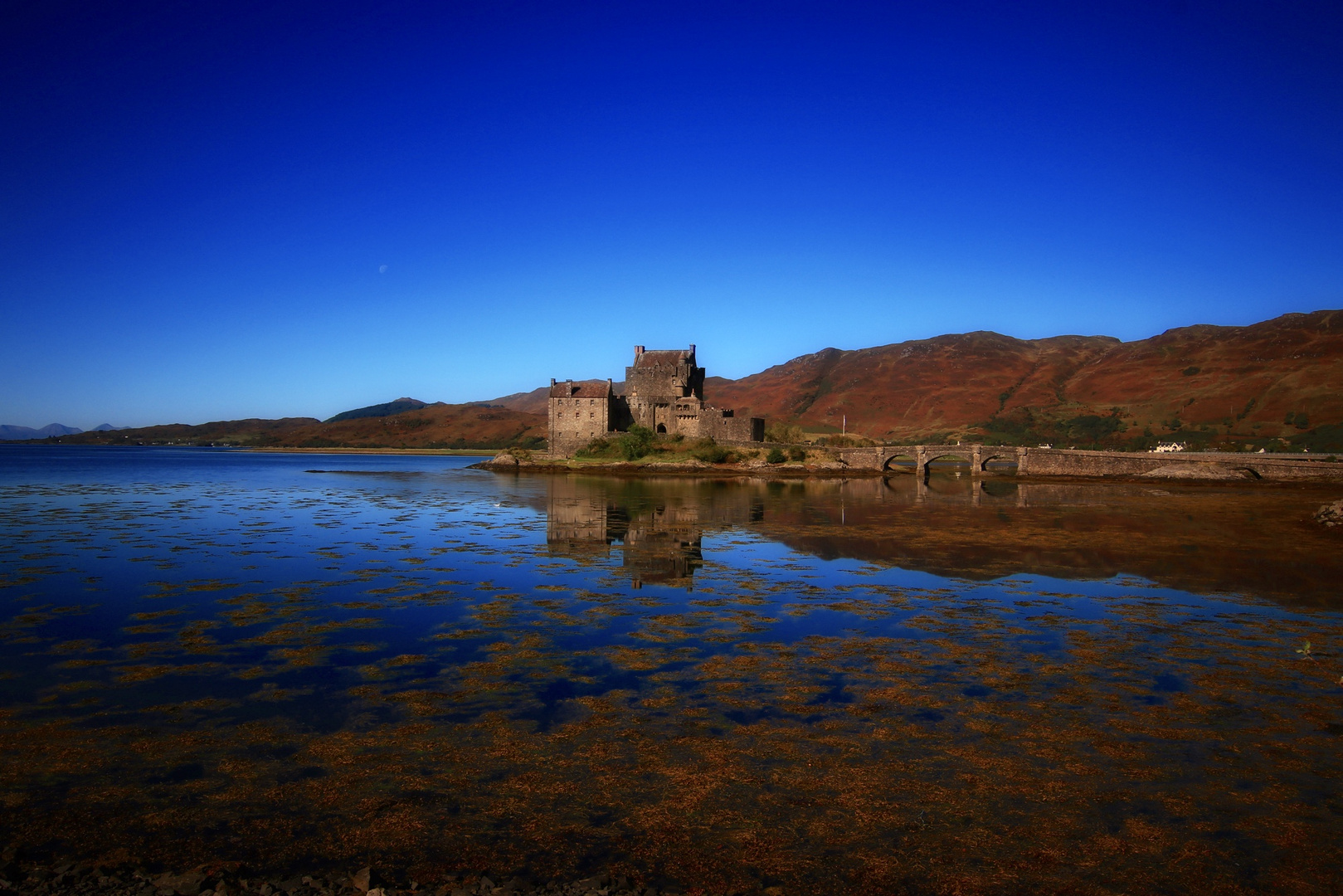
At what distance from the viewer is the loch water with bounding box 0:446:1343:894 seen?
6.16 metres

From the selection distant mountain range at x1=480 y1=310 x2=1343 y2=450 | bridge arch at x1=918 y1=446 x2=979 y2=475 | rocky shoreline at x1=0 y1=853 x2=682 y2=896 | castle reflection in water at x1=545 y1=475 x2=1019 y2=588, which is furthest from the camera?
distant mountain range at x1=480 y1=310 x2=1343 y2=450

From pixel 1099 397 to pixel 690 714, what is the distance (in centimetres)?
14535

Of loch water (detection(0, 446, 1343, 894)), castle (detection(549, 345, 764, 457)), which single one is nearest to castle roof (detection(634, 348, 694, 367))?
castle (detection(549, 345, 764, 457))

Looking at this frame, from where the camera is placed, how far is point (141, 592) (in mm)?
15734

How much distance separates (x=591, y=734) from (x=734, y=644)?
439 cm

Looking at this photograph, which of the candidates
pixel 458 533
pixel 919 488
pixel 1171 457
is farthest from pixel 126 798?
pixel 1171 457

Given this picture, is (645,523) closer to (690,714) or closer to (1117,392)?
(690,714)

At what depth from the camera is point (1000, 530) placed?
2841 centimetres

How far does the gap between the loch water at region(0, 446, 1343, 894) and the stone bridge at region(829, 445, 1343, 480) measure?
1631 inches

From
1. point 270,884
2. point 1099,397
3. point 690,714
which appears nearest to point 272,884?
point 270,884

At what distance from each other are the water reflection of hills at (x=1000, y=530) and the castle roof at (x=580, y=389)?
2891cm

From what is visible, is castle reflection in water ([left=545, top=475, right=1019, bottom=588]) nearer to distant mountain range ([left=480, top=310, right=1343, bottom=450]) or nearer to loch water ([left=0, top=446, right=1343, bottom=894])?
loch water ([left=0, top=446, right=1343, bottom=894])

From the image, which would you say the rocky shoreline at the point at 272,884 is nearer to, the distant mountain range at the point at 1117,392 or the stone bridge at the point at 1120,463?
the stone bridge at the point at 1120,463

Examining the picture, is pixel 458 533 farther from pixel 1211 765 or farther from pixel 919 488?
pixel 919 488
